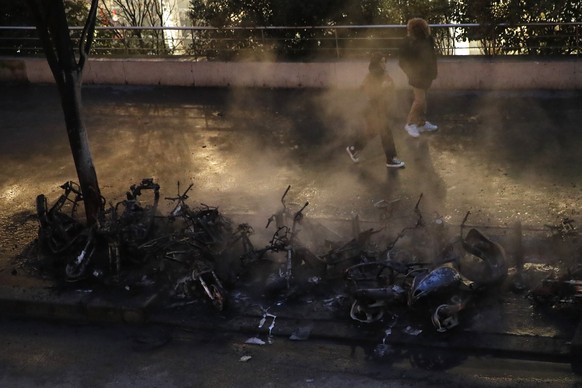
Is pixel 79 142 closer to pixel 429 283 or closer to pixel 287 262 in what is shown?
pixel 287 262

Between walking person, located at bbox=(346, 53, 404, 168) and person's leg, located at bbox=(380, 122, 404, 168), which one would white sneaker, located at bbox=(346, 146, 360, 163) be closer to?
walking person, located at bbox=(346, 53, 404, 168)

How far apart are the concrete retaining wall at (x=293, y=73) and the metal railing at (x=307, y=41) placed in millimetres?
379

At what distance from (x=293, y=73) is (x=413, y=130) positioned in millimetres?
3433

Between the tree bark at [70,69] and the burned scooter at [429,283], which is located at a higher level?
the tree bark at [70,69]

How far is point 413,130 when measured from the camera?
11391mm

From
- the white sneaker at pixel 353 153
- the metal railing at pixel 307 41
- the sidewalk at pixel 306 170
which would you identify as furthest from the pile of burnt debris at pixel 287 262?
the metal railing at pixel 307 41

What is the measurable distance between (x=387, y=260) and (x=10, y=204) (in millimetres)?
5780

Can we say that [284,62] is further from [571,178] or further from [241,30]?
[571,178]

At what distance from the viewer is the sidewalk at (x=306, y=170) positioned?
7293mm

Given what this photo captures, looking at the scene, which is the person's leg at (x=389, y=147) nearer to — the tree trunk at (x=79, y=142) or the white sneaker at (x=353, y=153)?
the white sneaker at (x=353, y=153)

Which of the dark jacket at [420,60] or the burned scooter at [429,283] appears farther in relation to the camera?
the dark jacket at [420,60]

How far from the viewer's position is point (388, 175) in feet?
33.2

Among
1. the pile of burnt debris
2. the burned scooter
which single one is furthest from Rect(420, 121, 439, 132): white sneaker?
the burned scooter

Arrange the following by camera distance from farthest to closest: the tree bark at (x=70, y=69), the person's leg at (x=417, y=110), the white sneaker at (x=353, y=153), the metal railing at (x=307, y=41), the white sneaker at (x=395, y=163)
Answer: the metal railing at (x=307, y=41) → the person's leg at (x=417, y=110) → the white sneaker at (x=353, y=153) → the white sneaker at (x=395, y=163) → the tree bark at (x=70, y=69)
